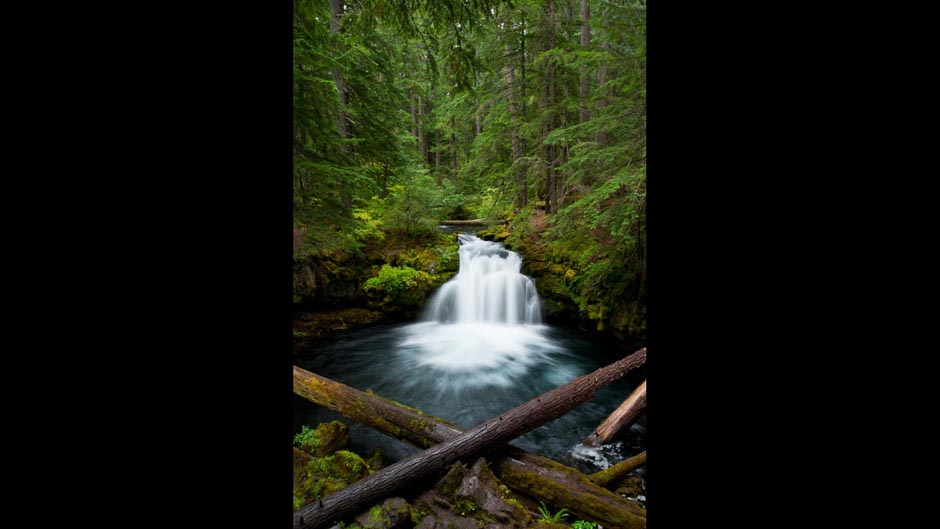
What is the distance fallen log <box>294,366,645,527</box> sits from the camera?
3.26m

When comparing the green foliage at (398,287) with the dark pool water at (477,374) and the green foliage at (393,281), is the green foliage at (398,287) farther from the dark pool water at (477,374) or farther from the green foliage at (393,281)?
the dark pool water at (477,374)

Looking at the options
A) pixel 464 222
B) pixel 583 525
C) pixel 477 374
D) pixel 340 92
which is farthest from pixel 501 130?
pixel 583 525

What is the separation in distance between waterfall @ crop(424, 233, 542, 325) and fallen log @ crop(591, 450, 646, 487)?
7.02m

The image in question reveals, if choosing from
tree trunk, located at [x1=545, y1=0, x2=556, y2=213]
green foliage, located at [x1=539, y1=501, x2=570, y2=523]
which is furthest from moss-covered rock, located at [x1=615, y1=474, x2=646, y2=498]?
tree trunk, located at [x1=545, y1=0, x2=556, y2=213]

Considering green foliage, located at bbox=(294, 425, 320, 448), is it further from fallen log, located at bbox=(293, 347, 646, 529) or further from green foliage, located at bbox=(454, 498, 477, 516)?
green foliage, located at bbox=(454, 498, 477, 516)

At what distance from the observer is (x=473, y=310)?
11.4m

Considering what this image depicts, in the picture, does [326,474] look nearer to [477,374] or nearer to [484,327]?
[477,374]

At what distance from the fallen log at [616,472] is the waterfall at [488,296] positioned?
7.02 meters

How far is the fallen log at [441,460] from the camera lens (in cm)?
288

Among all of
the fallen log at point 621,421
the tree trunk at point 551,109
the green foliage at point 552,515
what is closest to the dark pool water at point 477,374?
the fallen log at point 621,421

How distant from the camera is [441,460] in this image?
347cm

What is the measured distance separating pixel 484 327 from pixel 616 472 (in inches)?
282
